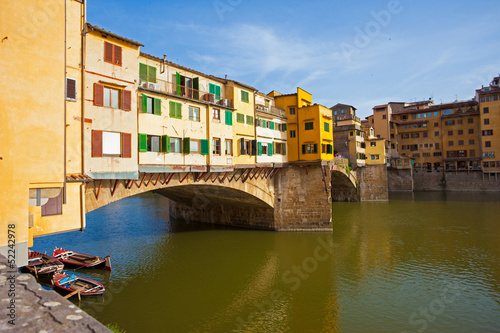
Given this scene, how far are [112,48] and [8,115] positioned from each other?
26.7 feet

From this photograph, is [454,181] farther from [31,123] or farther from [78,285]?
[31,123]

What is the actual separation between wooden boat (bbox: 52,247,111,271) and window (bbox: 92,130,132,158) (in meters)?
8.26

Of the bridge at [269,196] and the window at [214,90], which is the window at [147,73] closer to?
the window at [214,90]

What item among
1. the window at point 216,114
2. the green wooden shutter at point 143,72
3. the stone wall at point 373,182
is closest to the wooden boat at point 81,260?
the green wooden shutter at point 143,72

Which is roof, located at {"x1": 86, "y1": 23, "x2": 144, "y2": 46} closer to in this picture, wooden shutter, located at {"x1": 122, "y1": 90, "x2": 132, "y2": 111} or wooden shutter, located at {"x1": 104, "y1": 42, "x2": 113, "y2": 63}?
wooden shutter, located at {"x1": 104, "y1": 42, "x2": 113, "y2": 63}

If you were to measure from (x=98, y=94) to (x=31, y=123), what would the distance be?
5.45 meters

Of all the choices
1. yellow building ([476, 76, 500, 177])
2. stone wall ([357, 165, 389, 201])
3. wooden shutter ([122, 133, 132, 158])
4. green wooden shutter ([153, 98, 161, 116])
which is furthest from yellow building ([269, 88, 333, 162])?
yellow building ([476, 76, 500, 177])

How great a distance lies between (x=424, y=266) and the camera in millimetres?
21500

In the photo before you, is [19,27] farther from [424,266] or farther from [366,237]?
[366,237]

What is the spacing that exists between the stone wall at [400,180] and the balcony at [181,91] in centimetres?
6065

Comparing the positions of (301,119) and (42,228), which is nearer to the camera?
(42,228)

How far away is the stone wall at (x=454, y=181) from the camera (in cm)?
6606

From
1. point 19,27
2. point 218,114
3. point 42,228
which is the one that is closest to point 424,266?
point 218,114

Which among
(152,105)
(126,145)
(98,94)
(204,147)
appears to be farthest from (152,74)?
(204,147)
